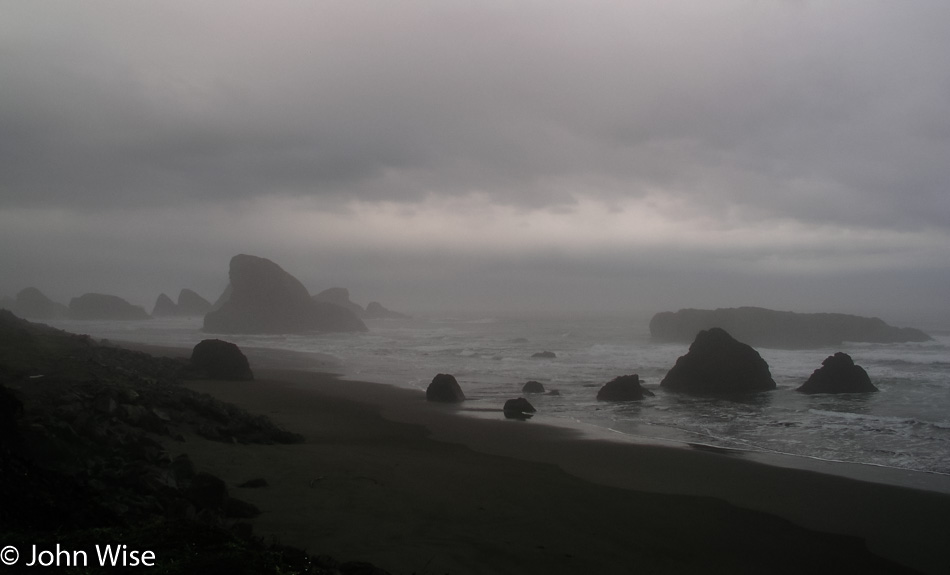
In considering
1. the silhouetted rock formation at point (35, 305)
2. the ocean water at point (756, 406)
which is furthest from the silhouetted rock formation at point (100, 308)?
the ocean water at point (756, 406)

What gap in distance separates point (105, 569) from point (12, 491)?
70.3 inches

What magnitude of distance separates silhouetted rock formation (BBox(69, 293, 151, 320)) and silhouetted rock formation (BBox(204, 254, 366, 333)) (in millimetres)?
43897

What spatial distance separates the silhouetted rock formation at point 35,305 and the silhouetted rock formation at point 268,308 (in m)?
56.6

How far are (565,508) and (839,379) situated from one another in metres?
21.1

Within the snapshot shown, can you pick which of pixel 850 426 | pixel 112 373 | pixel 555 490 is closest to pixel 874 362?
pixel 850 426

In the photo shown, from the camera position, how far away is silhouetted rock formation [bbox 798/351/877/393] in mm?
24203

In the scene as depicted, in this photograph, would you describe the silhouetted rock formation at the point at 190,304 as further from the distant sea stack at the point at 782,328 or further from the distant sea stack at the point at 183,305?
the distant sea stack at the point at 782,328

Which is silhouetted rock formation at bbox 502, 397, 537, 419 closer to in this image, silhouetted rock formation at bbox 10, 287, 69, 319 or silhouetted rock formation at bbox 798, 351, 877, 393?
silhouetted rock formation at bbox 798, 351, 877, 393

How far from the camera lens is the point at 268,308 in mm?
81062

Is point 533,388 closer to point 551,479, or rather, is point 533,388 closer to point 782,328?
point 551,479

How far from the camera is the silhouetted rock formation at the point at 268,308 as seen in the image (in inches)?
3076

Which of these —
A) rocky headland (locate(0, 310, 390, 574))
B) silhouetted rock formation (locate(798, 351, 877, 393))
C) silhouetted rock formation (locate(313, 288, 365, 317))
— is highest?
silhouetted rock formation (locate(313, 288, 365, 317))

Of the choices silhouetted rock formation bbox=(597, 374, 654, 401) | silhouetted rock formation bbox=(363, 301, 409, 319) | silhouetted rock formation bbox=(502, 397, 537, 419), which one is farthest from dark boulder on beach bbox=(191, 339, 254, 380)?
silhouetted rock formation bbox=(363, 301, 409, 319)

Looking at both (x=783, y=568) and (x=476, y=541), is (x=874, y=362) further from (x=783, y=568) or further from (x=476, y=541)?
(x=476, y=541)
